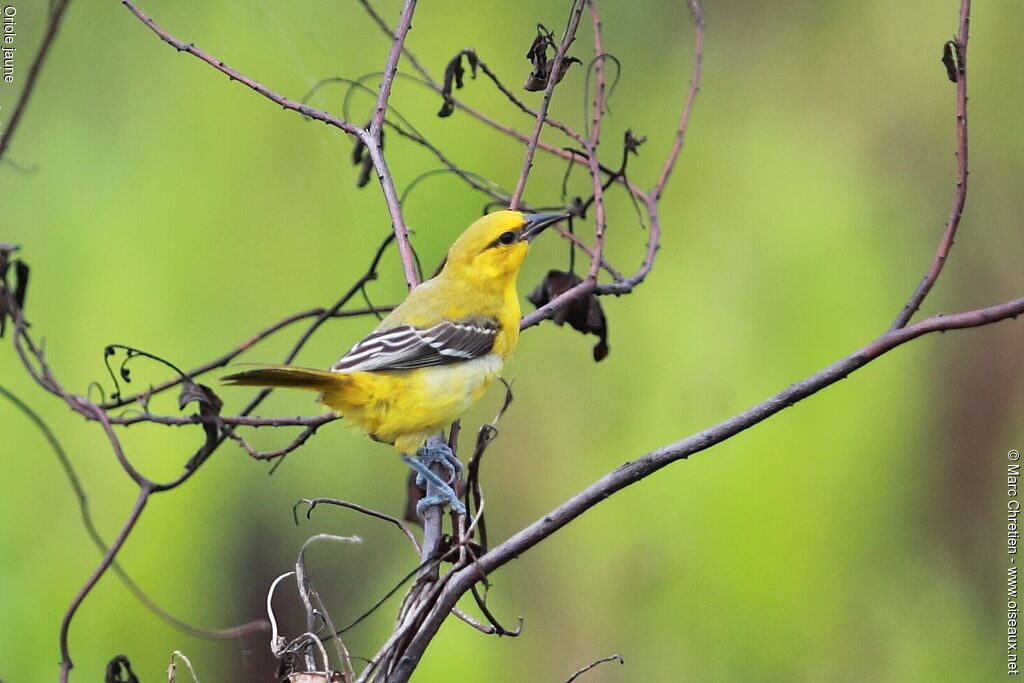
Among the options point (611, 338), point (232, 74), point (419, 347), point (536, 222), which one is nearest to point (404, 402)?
point (419, 347)

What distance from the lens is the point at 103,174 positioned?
1571mm

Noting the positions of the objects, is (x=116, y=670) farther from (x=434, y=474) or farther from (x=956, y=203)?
(x=956, y=203)

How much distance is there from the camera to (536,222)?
50.5 inches

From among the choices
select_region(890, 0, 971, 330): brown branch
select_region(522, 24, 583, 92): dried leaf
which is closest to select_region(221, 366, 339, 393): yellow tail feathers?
select_region(522, 24, 583, 92): dried leaf

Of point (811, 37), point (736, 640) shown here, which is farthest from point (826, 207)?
point (736, 640)

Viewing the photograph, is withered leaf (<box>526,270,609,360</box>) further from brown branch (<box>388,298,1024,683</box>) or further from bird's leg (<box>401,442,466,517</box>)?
brown branch (<box>388,298,1024,683</box>)

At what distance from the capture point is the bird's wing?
117cm

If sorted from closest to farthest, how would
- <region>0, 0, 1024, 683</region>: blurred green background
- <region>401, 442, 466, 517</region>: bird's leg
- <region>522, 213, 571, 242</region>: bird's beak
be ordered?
1. <region>401, 442, 466, 517</region>: bird's leg
2. <region>522, 213, 571, 242</region>: bird's beak
3. <region>0, 0, 1024, 683</region>: blurred green background

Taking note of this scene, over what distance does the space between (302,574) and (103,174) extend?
0.94 meters

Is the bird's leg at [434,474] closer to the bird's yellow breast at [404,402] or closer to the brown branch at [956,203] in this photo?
the bird's yellow breast at [404,402]

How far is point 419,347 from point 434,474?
18 cm

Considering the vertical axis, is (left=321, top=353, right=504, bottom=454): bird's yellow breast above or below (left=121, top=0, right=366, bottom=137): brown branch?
below

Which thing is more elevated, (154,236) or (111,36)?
(111,36)

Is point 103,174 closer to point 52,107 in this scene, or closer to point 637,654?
point 52,107
